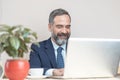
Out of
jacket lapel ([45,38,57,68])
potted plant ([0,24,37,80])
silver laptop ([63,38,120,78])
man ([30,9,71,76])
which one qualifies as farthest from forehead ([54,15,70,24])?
potted plant ([0,24,37,80])

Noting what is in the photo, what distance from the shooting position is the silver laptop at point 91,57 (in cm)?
155

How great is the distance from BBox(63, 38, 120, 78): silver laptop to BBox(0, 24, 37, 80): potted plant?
1.00 ft

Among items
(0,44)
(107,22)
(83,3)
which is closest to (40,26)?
(83,3)

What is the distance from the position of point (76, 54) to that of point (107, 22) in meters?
1.65

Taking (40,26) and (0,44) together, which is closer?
(0,44)

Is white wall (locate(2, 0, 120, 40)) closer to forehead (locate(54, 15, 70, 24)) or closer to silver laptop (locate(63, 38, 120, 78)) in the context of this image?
forehead (locate(54, 15, 70, 24))

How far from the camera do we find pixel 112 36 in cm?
312

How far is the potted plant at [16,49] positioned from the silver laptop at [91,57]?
1.00 feet

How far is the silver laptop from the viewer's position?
155cm

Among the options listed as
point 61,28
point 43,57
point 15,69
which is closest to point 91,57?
point 15,69

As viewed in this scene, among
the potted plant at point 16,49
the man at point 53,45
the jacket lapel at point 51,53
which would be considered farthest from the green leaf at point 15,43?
the jacket lapel at point 51,53

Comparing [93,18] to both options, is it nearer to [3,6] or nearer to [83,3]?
[83,3]

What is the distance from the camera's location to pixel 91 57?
1600 millimetres

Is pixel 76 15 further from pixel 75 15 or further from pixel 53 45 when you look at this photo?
pixel 53 45
